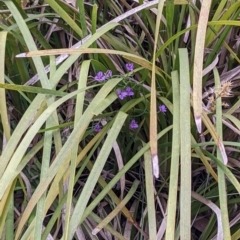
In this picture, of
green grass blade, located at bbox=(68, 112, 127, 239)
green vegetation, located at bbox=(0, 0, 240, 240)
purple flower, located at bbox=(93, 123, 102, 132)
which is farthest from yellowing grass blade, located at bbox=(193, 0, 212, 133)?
purple flower, located at bbox=(93, 123, 102, 132)

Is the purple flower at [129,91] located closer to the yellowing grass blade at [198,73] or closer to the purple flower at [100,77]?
the purple flower at [100,77]

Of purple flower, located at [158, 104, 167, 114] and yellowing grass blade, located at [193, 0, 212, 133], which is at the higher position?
yellowing grass blade, located at [193, 0, 212, 133]

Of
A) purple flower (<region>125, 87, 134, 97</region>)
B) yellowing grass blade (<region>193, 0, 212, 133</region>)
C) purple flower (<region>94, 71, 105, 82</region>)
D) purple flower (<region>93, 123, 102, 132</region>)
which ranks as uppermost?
yellowing grass blade (<region>193, 0, 212, 133</region>)

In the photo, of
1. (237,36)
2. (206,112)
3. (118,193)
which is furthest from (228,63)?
(118,193)

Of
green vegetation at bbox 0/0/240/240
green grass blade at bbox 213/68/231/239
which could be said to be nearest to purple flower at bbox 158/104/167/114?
green vegetation at bbox 0/0/240/240

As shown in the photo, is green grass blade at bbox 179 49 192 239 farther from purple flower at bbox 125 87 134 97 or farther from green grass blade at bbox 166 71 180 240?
purple flower at bbox 125 87 134 97

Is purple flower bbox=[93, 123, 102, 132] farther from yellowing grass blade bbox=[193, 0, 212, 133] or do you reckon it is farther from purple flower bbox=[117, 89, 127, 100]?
yellowing grass blade bbox=[193, 0, 212, 133]

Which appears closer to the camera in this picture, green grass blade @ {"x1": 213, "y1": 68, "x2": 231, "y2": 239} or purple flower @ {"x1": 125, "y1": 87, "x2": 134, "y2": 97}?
green grass blade @ {"x1": 213, "y1": 68, "x2": 231, "y2": 239}

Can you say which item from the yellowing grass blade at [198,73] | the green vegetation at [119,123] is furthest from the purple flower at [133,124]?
the yellowing grass blade at [198,73]

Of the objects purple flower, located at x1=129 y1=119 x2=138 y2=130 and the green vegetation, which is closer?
the green vegetation
